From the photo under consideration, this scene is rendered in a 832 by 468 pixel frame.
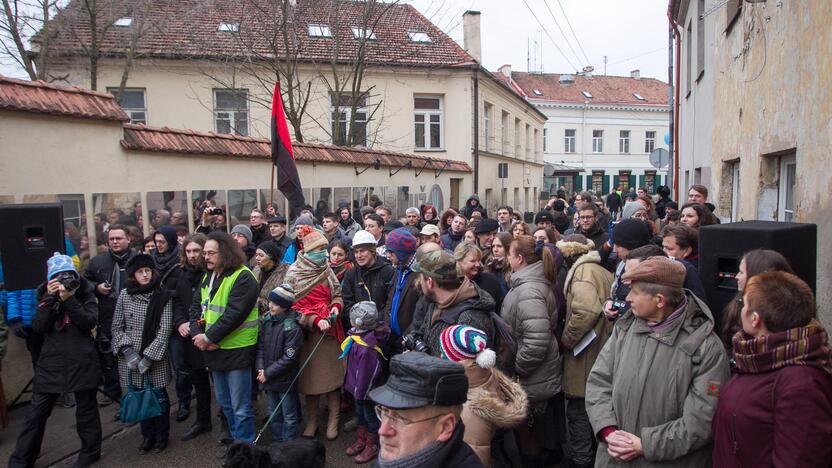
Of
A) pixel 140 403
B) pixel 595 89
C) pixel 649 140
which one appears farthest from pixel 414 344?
pixel 649 140

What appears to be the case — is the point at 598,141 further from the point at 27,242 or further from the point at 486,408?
the point at 486,408

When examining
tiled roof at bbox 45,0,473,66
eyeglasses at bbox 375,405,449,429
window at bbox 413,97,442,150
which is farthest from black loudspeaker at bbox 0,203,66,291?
window at bbox 413,97,442,150

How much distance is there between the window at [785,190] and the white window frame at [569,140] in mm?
40867

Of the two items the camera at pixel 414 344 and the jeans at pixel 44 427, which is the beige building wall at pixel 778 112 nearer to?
the camera at pixel 414 344

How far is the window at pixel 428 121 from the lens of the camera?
22.5 m

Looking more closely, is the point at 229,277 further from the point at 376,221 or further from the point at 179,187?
the point at 179,187

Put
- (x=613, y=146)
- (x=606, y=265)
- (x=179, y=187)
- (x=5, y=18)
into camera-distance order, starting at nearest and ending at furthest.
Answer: (x=606, y=265)
(x=179, y=187)
(x=5, y=18)
(x=613, y=146)

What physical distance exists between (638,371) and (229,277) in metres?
3.26

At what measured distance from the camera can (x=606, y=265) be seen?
17.8ft

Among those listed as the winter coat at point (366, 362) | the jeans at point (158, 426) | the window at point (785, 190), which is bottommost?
the jeans at point (158, 426)

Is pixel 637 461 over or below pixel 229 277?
below

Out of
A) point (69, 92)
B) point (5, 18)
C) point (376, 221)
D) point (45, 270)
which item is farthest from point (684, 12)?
point (5, 18)

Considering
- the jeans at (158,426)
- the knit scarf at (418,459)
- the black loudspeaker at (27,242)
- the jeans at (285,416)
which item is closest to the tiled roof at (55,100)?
the black loudspeaker at (27,242)

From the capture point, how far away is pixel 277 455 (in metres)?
3.66
